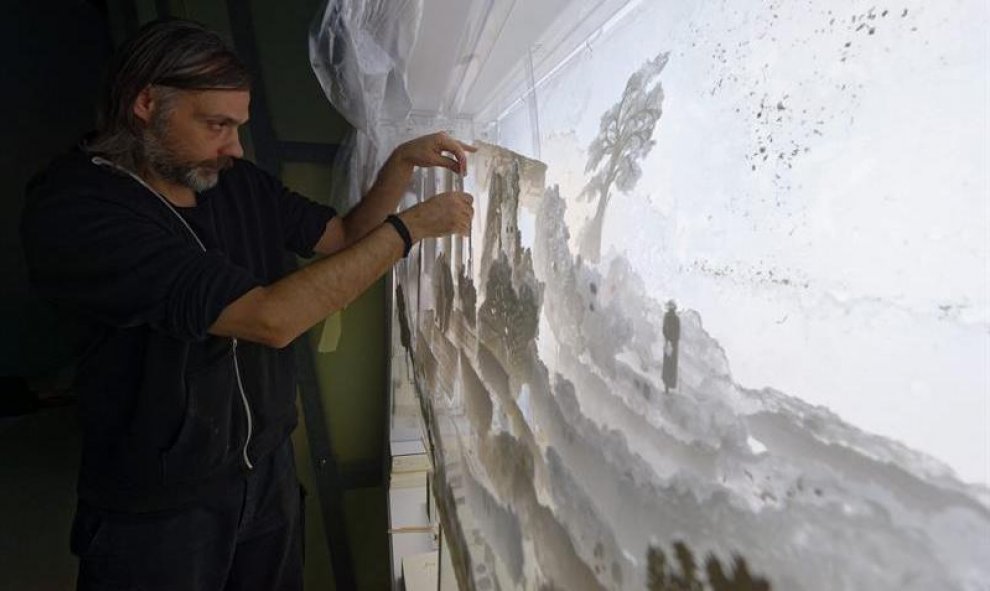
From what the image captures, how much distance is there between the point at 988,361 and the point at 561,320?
1.09ft

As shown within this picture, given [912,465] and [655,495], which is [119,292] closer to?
[655,495]

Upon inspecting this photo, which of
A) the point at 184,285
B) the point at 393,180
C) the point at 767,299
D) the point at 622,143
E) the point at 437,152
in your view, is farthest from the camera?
the point at 393,180

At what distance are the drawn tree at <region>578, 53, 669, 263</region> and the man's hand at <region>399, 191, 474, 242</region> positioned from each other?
45 cm

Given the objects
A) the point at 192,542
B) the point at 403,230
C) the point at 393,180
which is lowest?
the point at 192,542

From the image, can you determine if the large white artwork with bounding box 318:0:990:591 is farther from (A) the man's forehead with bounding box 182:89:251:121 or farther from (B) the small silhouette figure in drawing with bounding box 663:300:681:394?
(A) the man's forehead with bounding box 182:89:251:121

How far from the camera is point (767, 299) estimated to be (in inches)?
10.0

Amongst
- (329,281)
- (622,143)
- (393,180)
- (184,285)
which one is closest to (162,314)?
(184,285)

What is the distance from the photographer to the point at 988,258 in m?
0.17

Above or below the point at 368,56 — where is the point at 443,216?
below

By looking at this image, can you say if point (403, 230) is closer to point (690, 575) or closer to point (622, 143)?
point (622, 143)

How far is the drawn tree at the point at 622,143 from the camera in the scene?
1.15 ft

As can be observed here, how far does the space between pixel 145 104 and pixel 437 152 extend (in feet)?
1.83

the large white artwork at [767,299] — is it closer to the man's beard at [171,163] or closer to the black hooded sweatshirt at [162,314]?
the black hooded sweatshirt at [162,314]

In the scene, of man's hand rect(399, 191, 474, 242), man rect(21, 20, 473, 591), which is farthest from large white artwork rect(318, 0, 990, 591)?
man rect(21, 20, 473, 591)
